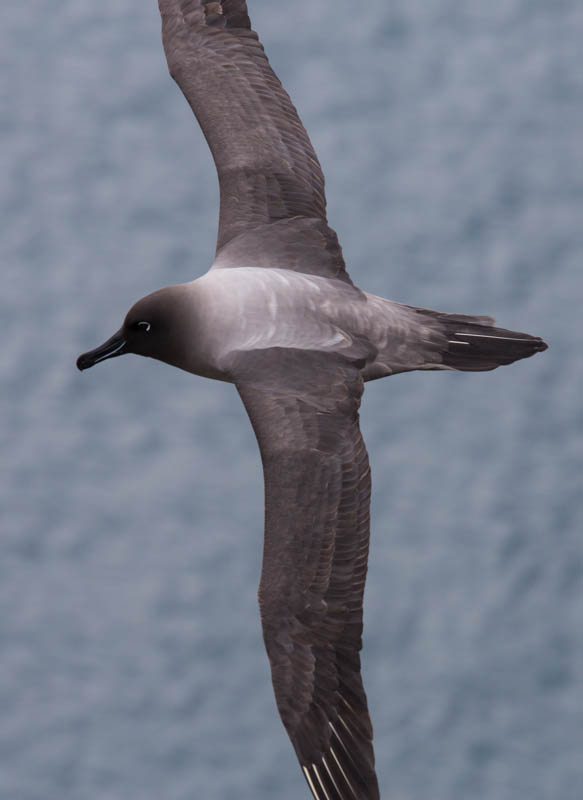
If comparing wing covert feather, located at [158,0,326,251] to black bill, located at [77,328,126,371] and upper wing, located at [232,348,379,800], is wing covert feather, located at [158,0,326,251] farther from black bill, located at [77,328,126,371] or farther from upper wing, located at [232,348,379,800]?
upper wing, located at [232,348,379,800]

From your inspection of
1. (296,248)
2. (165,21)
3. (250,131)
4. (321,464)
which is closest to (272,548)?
(321,464)

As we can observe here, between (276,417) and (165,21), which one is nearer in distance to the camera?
(276,417)

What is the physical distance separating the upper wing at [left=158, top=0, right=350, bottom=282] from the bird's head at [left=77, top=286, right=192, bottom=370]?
0.69 meters

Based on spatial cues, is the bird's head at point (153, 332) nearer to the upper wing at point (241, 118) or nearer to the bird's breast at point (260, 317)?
the bird's breast at point (260, 317)

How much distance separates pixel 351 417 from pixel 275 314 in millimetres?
748

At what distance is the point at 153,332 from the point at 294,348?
2.73 feet

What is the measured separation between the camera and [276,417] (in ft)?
30.0

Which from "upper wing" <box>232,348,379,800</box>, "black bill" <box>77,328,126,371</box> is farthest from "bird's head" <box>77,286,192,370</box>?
"upper wing" <box>232,348,379,800</box>

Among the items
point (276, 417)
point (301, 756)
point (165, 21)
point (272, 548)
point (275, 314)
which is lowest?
point (301, 756)

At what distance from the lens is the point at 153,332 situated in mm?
9734

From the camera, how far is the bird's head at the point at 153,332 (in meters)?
9.66

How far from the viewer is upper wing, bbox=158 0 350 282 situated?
33.9 ft

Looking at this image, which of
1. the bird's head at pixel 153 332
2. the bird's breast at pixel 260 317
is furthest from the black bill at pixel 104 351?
the bird's breast at pixel 260 317

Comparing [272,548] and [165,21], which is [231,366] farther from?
[165,21]
